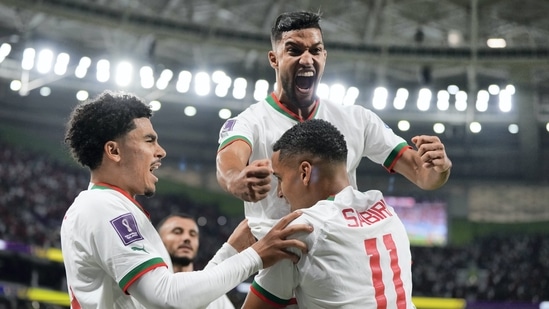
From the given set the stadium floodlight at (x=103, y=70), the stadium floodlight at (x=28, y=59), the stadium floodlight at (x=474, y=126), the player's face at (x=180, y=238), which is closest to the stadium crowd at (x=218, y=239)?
the stadium floodlight at (x=28, y=59)

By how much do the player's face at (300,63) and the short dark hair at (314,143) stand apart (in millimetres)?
660

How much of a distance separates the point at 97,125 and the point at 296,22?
1.33 meters

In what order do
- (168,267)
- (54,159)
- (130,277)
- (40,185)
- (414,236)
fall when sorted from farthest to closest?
(414,236) < (54,159) < (40,185) < (168,267) < (130,277)

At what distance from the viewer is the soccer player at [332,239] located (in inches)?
134

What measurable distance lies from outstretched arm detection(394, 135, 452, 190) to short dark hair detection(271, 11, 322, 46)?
0.92m

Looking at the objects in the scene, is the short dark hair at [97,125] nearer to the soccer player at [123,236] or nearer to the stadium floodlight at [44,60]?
the soccer player at [123,236]

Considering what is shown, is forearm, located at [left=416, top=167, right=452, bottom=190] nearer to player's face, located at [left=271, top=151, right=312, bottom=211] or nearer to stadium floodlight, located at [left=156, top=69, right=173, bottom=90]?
player's face, located at [left=271, top=151, right=312, bottom=211]

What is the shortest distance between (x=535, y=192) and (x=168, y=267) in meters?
31.9

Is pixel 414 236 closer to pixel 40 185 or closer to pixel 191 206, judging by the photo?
pixel 191 206

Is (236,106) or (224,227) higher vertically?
(236,106)

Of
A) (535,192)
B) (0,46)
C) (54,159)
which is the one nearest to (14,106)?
(54,159)

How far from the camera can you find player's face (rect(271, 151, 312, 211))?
3.58 meters

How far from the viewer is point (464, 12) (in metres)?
27.1

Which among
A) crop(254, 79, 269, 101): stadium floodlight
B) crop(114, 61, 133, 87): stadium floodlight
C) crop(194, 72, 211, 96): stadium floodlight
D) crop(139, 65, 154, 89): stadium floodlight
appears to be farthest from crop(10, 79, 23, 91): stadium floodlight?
crop(254, 79, 269, 101): stadium floodlight
